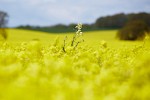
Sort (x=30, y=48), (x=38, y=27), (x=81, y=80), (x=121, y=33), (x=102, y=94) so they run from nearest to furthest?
(x=102, y=94) < (x=81, y=80) < (x=30, y=48) < (x=121, y=33) < (x=38, y=27)

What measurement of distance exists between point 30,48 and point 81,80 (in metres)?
3.60

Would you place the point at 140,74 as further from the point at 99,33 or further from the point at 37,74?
the point at 99,33

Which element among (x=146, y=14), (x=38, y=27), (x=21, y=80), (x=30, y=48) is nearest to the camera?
(x=21, y=80)

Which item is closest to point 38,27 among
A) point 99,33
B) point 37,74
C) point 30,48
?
point 99,33

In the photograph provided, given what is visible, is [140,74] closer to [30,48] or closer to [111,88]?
[111,88]

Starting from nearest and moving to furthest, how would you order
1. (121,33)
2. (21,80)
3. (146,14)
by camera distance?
(21,80) → (121,33) → (146,14)

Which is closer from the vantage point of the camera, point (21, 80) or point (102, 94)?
point (21, 80)

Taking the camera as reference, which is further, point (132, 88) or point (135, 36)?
point (135, 36)

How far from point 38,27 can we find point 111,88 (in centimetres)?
6137

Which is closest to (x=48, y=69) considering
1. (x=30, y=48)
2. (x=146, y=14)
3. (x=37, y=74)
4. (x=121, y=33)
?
(x=37, y=74)

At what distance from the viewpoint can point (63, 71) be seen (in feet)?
19.6

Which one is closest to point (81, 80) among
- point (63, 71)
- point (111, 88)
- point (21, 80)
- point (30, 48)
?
point (63, 71)

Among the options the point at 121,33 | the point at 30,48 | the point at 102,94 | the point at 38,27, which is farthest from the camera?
the point at 38,27

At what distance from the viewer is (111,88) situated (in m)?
5.30
